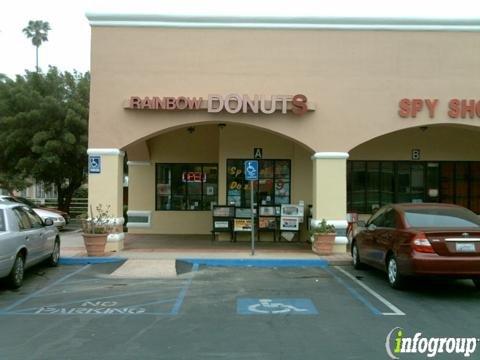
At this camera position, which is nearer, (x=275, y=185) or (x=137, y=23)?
(x=137, y=23)

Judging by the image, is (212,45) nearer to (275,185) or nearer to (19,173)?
(275,185)

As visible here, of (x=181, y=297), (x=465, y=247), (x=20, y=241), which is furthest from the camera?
(x=20, y=241)

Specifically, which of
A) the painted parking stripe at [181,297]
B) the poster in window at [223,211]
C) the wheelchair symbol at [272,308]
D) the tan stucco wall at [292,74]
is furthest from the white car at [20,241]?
the poster in window at [223,211]

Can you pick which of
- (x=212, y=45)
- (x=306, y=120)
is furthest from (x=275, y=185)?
(x=212, y=45)

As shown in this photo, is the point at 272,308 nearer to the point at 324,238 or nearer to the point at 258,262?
the point at 258,262

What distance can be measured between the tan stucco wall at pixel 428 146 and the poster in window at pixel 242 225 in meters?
3.82

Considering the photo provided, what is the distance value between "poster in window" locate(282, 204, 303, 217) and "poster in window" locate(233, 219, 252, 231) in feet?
3.55

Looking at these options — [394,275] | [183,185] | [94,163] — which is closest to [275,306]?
[394,275]

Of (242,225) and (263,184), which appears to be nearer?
(242,225)

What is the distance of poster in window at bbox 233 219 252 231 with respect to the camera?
1686 cm

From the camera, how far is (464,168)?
58.7 ft

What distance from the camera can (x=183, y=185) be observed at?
63.8 ft

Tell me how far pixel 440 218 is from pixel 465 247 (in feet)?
3.33

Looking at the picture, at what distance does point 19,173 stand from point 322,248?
1583cm
